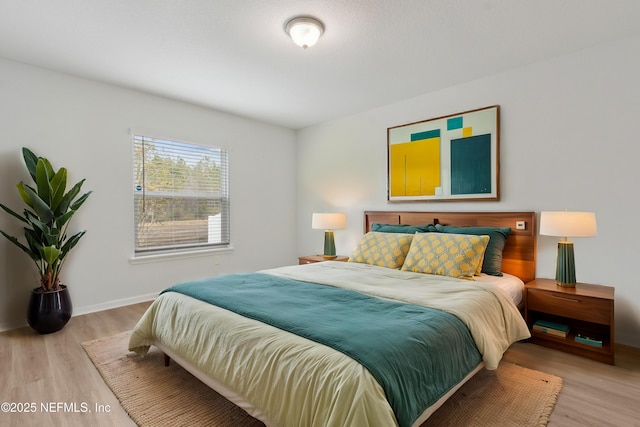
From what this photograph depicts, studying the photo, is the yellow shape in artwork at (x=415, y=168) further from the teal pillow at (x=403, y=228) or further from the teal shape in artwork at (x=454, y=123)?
the teal pillow at (x=403, y=228)

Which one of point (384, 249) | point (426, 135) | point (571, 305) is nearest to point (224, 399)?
point (384, 249)

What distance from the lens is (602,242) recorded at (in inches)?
104

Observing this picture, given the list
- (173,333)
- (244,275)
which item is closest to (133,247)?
(244,275)

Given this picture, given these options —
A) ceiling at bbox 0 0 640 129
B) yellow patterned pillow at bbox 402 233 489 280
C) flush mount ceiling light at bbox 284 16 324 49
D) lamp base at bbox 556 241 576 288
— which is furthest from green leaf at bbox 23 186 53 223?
lamp base at bbox 556 241 576 288

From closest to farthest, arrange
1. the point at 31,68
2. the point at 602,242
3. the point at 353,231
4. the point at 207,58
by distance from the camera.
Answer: the point at 602,242 < the point at 207,58 < the point at 31,68 < the point at 353,231

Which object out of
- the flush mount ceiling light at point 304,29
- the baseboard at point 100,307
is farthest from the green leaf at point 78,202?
the flush mount ceiling light at point 304,29

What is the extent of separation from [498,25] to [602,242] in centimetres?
194

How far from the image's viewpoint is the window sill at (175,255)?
12.1ft

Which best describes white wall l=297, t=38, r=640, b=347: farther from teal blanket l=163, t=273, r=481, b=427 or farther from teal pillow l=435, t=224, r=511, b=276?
teal blanket l=163, t=273, r=481, b=427

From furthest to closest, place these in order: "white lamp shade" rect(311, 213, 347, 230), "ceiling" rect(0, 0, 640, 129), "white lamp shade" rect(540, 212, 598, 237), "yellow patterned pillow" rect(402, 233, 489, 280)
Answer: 1. "white lamp shade" rect(311, 213, 347, 230)
2. "yellow patterned pillow" rect(402, 233, 489, 280)
3. "white lamp shade" rect(540, 212, 598, 237)
4. "ceiling" rect(0, 0, 640, 129)

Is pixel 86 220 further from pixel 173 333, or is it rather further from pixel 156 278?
pixel 173 333

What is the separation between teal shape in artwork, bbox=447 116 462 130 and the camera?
134 inches

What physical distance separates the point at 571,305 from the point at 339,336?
2.08 m

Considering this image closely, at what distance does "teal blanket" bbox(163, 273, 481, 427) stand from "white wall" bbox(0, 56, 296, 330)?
1.88 metres
